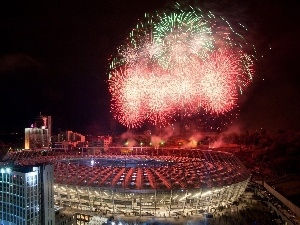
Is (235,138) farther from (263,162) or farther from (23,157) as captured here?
(23,157)

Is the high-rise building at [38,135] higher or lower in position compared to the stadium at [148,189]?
higher

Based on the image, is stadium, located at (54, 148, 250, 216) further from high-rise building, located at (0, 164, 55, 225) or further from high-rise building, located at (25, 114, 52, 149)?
high-rise building, located at (25, 114, 52, 149)

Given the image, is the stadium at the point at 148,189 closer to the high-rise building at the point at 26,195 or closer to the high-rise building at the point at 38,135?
the high-rise building at the point at 26,195

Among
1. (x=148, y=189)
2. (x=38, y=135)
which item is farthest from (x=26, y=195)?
(x=38, y=135)

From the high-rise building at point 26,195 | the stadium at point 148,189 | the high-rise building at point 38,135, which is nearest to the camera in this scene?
the high-rise building at point 26,195

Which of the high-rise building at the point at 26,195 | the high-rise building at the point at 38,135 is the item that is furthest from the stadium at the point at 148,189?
the high-rise building at the point at 38,135
